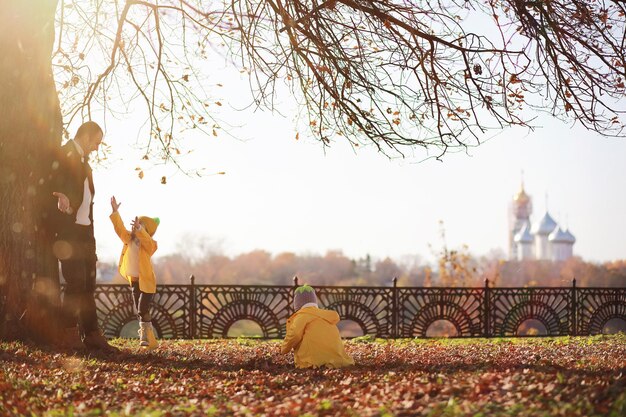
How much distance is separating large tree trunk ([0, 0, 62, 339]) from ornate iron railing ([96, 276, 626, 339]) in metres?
5.90

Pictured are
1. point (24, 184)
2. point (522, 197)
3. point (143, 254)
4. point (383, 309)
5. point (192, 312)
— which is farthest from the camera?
point (522, 197)

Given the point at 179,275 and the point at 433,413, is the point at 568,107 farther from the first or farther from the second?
the point at 179,275

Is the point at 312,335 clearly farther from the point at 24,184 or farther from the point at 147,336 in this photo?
the point at 24,184

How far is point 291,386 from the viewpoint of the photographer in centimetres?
748

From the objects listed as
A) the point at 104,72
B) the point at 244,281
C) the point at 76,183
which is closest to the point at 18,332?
the point at 76,183

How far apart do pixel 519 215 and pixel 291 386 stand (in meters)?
162

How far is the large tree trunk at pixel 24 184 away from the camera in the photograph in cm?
991

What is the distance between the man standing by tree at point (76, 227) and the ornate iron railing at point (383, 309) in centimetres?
603

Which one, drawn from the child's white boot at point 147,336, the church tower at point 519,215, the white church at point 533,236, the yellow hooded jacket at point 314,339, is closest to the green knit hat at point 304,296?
the yellow hooded jacket at point 314,339

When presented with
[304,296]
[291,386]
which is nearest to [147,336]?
[304,296]

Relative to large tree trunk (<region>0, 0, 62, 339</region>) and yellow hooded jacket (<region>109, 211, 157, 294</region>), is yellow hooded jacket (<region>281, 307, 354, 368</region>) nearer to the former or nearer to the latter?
yellow hooded jacket (<region>109, 211, 157, 294</region>)

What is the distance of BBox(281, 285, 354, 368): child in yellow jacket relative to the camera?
28.2 ft

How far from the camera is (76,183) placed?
953 centimetres

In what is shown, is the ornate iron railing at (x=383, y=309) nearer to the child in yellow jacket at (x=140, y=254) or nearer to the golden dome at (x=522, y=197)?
the child in yellow jacket at (x=140, y=254)
